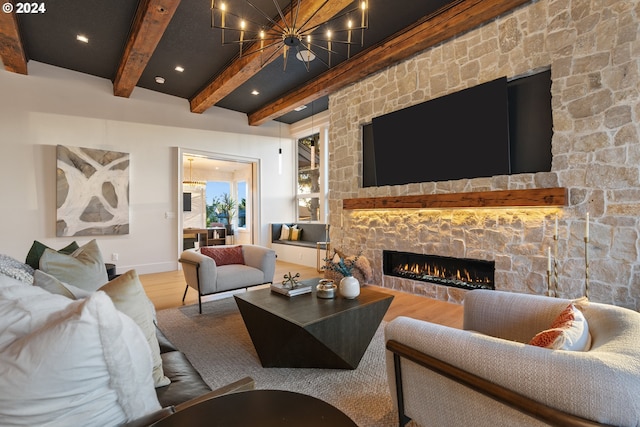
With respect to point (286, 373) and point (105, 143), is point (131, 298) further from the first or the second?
point (105, 143)

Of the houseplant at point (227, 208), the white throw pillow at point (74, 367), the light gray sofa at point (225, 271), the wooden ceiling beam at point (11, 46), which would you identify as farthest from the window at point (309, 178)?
the white throw pillow at point (74, 367)

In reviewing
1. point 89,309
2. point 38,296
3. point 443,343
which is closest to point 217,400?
point 89,309

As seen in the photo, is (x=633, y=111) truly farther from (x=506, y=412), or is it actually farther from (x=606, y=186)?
(x=506, y=412)

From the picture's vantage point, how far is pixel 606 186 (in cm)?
277

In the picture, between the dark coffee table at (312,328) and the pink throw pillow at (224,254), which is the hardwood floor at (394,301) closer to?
the pink throw pillow at (224,254)

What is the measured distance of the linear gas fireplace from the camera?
3713 millimetres

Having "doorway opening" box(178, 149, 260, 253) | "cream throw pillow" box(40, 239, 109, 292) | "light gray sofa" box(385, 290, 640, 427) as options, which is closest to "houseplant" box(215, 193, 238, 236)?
"doorway opening" box(178, 149, 260, 253)

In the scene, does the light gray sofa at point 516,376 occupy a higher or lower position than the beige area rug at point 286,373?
higher

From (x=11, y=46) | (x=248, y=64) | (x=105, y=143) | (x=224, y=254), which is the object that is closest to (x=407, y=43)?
(x=248, y=64)

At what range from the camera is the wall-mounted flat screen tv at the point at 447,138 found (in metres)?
3.43

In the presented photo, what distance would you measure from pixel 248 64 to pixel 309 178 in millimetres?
3562

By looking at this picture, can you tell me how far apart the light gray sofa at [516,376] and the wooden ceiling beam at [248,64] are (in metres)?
2.75

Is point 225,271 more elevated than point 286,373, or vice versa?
point 225,271

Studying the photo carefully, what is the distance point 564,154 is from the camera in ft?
9.85
